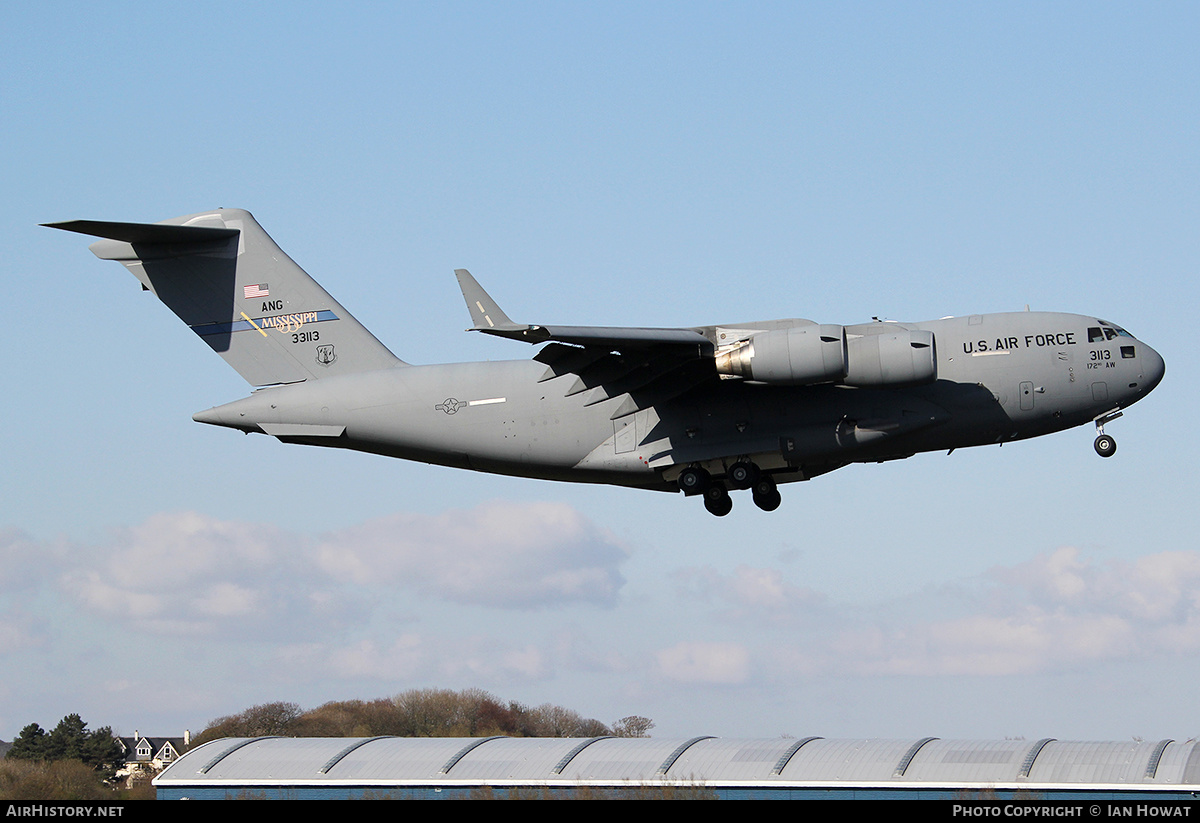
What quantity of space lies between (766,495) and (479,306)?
5128mm

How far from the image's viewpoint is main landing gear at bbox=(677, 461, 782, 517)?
19.3 metres

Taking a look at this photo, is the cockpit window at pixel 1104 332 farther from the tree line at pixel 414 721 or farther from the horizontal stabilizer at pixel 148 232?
the tree line at pixel 414 721

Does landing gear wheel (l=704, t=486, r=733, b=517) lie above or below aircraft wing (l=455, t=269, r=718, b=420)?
below

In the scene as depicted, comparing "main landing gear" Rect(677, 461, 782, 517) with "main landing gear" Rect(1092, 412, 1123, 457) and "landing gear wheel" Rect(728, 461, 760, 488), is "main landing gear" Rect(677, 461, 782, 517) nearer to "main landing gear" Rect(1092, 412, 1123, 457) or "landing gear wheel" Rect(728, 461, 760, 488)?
"landing gear wheel" Rect(728, 461, 760, 488)

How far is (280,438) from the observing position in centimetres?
2050

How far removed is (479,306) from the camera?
1744cm

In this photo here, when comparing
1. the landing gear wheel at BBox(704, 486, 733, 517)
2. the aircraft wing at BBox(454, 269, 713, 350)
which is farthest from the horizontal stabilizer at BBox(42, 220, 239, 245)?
the landing gear wheel at BBox(704, 486, 733, 517)

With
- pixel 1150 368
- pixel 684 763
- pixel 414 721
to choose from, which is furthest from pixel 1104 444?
pixel 414 721

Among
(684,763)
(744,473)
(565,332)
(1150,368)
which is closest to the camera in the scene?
(565,332)

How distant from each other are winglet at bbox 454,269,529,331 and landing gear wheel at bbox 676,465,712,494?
12.4 ft

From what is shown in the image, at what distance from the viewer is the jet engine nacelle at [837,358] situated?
17578 mm

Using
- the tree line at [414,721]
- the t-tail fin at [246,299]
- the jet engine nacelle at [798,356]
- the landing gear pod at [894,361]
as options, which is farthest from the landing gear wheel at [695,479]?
the tree line at [414,721]

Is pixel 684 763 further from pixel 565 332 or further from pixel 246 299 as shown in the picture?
pixel 565 332
